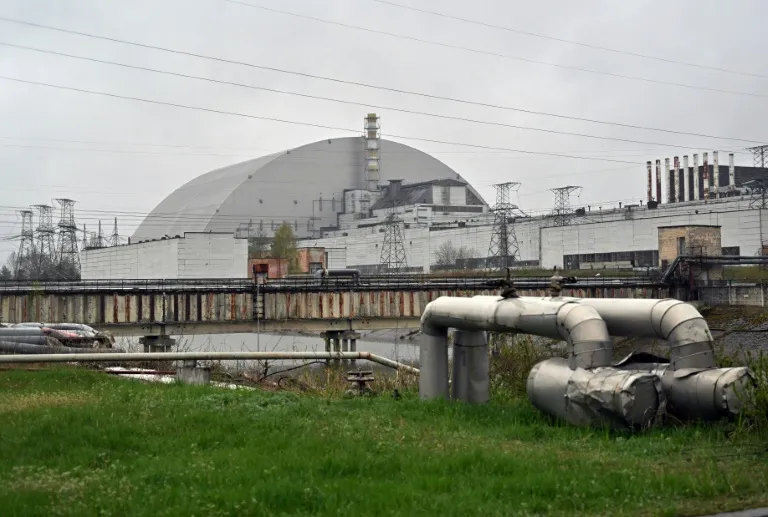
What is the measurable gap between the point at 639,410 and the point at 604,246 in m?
61.9

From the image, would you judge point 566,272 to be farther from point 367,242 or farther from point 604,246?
point 367,242

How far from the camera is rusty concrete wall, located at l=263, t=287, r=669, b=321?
43.7m

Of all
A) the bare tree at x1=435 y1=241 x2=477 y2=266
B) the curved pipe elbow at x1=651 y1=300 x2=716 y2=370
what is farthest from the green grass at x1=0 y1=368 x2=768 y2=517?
the bare tree at x1=435 y1=241 x2=477 y2=266

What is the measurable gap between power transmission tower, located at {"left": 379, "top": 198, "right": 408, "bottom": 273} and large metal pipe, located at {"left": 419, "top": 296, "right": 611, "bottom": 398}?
68495mm

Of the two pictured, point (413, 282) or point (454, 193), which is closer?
point (413, 282)

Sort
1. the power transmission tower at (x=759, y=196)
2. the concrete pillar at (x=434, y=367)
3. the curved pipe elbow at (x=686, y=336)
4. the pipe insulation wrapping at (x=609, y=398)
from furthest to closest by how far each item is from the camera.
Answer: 1. the power transmission tower at (x=759, y=196)
2. the concrete pillar at (x=434, y=367)
3. the curved pipe elbow at (x=686, y=336)
4. the pipe insulation wrapping at (x=609, y=398)

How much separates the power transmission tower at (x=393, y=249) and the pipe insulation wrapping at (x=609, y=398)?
71.7m

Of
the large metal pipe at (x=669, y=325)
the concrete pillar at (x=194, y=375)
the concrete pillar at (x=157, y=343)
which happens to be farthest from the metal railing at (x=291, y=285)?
the large metal pipe at (x=669, y=325)

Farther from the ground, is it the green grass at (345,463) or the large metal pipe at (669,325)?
the large metal pipe at (669,325)

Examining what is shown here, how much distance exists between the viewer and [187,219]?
102 meters

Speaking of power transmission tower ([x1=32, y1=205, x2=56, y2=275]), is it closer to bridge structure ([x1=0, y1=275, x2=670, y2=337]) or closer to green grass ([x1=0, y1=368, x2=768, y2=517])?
bridge structure ([x1=0, y1=275, x2=670, y2=337])

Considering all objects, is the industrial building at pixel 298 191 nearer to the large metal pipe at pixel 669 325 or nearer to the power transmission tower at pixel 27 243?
the power transmission tower at pixel 27 243

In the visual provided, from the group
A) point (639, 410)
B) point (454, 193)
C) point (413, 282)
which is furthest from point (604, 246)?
point (639, 410)

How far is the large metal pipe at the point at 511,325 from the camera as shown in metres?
10.1
